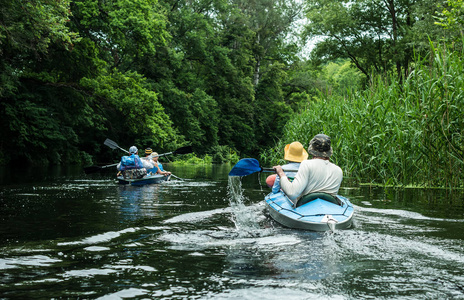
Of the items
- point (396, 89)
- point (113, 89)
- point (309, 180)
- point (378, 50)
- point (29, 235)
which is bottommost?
point (29, 235)

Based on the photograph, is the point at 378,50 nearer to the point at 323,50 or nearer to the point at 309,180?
the point at 323,50

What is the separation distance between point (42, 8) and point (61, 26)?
0.75 metres

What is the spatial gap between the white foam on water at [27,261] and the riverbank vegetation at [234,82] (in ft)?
25.9

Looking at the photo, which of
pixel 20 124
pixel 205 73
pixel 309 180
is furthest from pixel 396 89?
pixel 205 73

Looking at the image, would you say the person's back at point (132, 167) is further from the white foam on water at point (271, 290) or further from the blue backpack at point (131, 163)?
the white foam on water at point (271, 290)

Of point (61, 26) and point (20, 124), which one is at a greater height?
point (61, 26)

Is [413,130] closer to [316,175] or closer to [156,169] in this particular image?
[316,175]

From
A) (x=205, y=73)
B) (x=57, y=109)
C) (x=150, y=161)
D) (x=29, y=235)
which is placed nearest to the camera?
(x=29, y=235)

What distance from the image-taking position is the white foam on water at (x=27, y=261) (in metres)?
4.21

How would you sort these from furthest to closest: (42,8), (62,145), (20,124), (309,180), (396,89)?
(62,145) → (20,124) → (42,8) → (396,89) → (309,180)

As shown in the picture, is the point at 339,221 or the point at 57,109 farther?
the point at 57,109

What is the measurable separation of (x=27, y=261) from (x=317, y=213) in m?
3.41

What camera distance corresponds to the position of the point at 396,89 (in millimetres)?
11492

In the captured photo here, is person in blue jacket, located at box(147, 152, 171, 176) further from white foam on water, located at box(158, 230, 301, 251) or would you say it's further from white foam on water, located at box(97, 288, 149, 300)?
white foam on water, located at box(97, 288, 149, 300)
